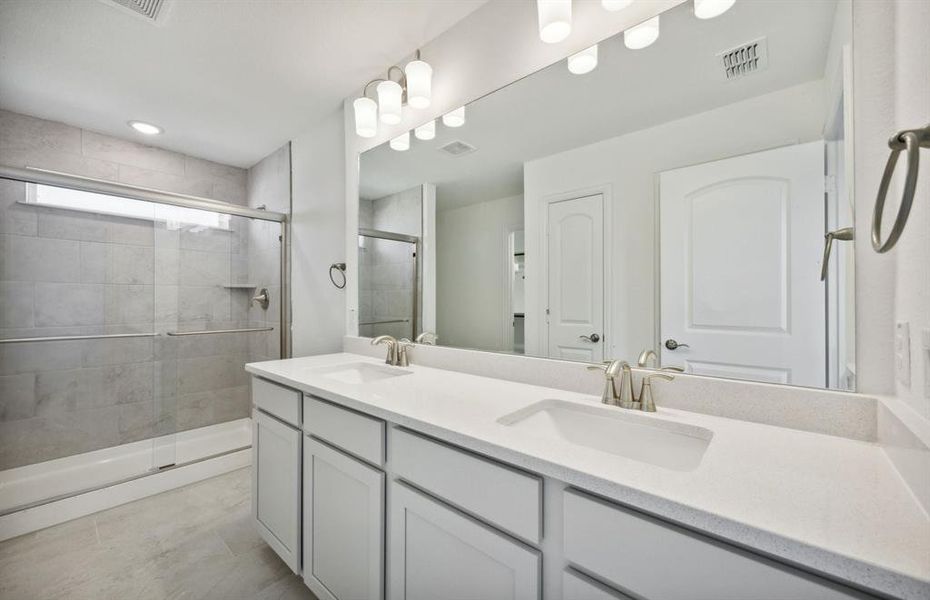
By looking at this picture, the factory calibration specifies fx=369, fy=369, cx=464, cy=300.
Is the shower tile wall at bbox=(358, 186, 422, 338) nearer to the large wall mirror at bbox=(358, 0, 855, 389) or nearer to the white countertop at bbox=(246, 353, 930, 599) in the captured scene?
the large wall mirror at bbox=(358, 0, 855, 389)

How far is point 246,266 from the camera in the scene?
2.88 m

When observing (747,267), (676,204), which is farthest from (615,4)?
(747,267)

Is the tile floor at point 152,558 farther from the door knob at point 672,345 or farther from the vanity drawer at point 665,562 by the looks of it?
the door knob at point 672,345

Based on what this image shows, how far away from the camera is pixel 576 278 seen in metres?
1.29

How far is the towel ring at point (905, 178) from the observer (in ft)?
1.44

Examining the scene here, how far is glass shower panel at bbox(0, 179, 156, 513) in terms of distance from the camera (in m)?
2.20

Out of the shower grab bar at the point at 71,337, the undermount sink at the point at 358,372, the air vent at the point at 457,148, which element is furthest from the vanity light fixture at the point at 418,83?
the shower grab bar at the point at 71,337

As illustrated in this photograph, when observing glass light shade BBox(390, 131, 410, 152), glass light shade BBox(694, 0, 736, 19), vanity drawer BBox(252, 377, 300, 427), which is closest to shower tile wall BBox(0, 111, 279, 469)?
vanity drawer BBox(252, 377, 300, 427)

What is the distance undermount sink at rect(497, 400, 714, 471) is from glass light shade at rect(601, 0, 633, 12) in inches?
48.3

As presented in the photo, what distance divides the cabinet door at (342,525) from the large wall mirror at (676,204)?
27.7 inches

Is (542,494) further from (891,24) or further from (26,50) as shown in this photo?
(26,50)

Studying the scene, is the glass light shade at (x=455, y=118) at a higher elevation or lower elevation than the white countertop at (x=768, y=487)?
higher

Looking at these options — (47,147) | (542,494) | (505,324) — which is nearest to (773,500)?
(542,494)

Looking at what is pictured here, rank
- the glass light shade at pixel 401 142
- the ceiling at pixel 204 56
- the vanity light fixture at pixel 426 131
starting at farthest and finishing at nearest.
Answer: the glass light shade at pixel 401 142
the vanity light fixture at pixel 426 131
the ceiling at pixel 204 56
